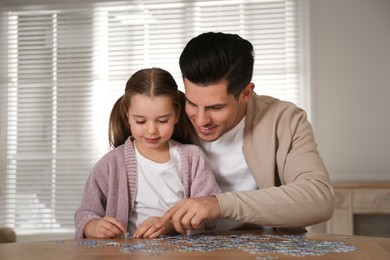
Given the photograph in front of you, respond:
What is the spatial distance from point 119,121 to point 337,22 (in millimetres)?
4345

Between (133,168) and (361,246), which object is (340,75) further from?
(361,246)

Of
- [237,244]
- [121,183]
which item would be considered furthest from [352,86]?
[237,244]

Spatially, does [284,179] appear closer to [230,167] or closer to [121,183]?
[230,167]

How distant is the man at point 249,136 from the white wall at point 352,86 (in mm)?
3882

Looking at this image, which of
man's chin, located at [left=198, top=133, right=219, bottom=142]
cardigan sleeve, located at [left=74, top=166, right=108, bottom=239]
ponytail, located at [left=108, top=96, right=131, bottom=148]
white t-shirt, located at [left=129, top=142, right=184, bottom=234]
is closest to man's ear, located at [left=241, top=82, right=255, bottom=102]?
man's chin, located at [left=198, top=133, right=219, bottom=142]

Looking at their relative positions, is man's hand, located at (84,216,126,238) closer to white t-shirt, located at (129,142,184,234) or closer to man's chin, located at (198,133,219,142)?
white t-shirt, located at (129,142,184,234)

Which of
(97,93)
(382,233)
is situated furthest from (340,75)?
(97,93)

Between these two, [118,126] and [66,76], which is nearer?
[118,126]

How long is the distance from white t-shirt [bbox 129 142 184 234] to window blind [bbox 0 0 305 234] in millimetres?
4373

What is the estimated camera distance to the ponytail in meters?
2.80

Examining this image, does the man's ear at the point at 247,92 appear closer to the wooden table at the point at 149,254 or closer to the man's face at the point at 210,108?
the man's face at the point at 210,108

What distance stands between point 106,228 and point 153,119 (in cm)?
56

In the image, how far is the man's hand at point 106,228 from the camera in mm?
2203

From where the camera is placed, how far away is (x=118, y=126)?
2838 millimetres
